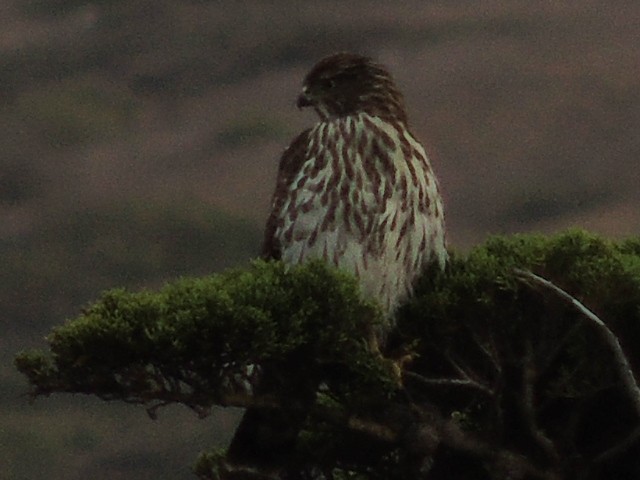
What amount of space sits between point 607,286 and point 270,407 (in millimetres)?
1009

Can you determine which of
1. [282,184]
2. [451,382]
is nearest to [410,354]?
[451,382]

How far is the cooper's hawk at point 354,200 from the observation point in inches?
174

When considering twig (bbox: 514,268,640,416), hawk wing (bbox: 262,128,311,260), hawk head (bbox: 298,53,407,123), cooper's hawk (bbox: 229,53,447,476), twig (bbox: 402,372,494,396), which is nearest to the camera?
twig (bbox: 514,268,640,416)

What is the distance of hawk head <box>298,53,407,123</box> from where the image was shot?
4711 mm

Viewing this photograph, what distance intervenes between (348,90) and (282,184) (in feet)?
1.24

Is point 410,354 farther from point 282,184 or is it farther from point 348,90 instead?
point 348,90

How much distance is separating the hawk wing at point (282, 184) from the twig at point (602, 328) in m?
0.77

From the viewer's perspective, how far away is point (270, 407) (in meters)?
4.13

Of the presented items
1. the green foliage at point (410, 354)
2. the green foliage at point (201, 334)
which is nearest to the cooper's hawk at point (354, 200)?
the green foliage at point (410, 354)

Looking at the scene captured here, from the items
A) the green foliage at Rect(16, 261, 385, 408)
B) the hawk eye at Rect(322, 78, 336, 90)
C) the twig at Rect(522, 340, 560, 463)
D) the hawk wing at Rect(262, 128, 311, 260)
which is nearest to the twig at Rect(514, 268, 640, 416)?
the twig at Rect(522, 340, 560, 463)

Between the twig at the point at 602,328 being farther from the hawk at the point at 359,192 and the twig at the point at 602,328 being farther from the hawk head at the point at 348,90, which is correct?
the hawk head at the point at 348,90

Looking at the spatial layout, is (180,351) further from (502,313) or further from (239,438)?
(502,313)

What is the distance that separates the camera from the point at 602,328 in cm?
415

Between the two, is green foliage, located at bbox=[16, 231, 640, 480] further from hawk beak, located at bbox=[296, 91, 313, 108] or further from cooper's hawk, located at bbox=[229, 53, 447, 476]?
hawk beak, located at bbox=[296, 91, 313, 108]
